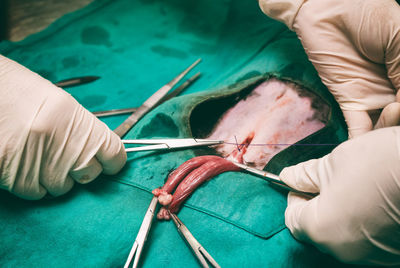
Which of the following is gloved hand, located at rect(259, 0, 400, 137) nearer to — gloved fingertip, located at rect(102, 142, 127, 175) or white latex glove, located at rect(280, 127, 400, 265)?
white latex glove, located at rect(280, 127, 400, 265)

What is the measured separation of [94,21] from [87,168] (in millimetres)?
1892

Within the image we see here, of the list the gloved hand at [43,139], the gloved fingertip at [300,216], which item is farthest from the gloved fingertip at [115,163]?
the gloved fingertip at [300,216]

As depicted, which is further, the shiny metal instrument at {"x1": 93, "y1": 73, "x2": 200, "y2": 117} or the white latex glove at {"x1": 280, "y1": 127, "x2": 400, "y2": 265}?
the shiny metal instrument at {"x1": 93, "y1": 73, "x2": 200, "y2": 117}

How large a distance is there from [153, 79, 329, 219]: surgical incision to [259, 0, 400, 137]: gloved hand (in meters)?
0.15

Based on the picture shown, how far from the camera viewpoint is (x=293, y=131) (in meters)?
1.38

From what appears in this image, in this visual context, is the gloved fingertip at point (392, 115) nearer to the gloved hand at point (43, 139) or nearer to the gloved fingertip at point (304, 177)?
the gloved fingertip at point (304, 177)

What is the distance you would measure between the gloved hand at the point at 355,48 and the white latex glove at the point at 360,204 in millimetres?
484

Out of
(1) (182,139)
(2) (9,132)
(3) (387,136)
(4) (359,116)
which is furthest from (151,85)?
(3) (387,136)

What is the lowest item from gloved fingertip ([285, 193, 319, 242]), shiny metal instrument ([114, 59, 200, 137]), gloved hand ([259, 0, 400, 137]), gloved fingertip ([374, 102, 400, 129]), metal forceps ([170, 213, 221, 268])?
metal forceps ([170, 213, 221, 268])

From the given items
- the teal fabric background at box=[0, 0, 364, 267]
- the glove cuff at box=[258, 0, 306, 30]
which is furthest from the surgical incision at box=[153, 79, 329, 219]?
the glove cuff at box=[258, 0, 306, 30]

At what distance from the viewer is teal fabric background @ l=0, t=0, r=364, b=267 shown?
1.03m

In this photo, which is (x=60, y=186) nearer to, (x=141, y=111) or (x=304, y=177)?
(x=141, y=111)

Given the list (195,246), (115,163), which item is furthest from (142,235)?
(115,163)

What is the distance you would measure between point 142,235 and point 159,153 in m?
0.43
